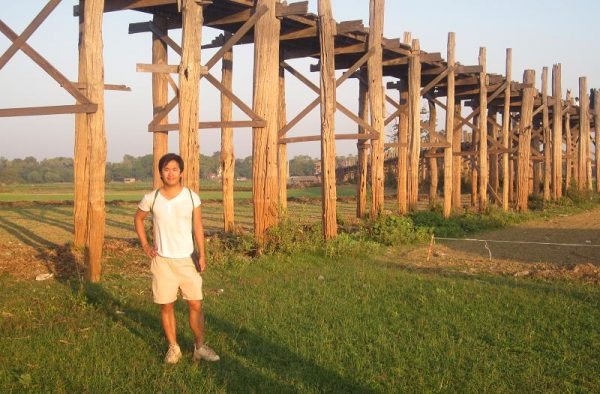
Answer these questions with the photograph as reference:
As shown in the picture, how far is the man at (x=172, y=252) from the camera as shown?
4805 mm

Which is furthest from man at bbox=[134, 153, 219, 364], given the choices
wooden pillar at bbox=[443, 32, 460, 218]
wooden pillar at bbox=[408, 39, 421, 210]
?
wooden pillar at bbox=[443, 32, 460, 218]

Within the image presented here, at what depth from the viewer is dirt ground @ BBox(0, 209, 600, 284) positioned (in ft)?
28.5

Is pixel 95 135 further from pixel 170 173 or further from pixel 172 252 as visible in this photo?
Result: pixel 172 252

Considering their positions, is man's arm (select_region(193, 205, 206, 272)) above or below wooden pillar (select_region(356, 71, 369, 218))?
below

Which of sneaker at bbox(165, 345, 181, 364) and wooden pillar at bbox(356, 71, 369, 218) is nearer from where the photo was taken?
sneaker at bbox(165, 345, 181, 364)

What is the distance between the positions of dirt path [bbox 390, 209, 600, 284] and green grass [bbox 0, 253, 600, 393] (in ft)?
3.02

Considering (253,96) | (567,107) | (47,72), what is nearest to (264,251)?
(253,96)

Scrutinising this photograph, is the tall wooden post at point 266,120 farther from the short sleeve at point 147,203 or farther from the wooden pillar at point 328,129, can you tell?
the short sleeve at point 147,203

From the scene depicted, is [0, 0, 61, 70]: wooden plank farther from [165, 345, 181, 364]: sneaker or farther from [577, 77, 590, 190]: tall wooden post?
[577, 77, 590, 190]: tall wooden post

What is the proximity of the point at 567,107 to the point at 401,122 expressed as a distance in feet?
38.7

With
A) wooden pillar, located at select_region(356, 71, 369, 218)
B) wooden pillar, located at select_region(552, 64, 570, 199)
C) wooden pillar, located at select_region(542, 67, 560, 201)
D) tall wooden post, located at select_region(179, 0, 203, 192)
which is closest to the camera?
tall wooden post, located at select_region(179, 0, 203, 192)

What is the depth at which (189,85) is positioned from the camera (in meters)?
9.15

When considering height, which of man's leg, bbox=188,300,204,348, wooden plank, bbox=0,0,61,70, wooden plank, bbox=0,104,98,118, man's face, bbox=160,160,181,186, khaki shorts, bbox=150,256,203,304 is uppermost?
wooden plank, bbox=0,0,61,70

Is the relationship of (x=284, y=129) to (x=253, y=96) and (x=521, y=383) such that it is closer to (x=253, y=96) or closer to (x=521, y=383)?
(x=253, y=96)
